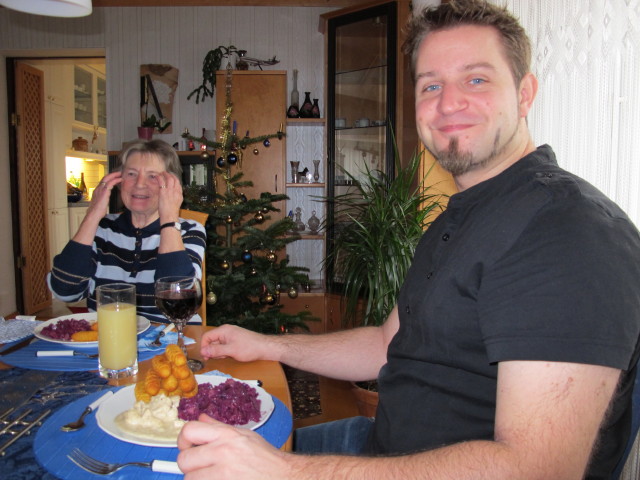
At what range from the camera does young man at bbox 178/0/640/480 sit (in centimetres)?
63

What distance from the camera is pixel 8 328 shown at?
1.30 m

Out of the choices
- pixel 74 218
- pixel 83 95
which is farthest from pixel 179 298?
pixel 83 95

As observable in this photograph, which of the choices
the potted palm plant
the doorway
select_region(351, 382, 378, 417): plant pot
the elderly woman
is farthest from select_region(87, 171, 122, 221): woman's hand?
the doorway

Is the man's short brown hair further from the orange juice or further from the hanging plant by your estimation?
the hanging plant

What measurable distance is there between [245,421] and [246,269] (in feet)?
7.70

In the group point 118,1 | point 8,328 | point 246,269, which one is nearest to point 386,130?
point 246,269

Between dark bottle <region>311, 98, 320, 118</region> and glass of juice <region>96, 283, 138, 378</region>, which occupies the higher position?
dark bottle <region>311, 98, 320, 118</region>

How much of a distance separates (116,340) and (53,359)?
0.63 feet

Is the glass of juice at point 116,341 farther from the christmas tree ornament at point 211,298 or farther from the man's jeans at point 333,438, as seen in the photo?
the christmas tree ornament at point 211,298

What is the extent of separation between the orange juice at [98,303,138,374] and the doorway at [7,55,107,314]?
15.6 ft

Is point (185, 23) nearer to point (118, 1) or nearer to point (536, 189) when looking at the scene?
point (118, 1)

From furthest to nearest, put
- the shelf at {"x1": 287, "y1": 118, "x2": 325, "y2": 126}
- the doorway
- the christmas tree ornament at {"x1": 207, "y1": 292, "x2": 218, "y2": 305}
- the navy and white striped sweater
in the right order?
1. the doorway
2. the shelf at {"x1": 287, "y1": 118, "x2": 325, "y2": 126}
3. the christmas tree ornament at {"x1": 207, "y1": 292, "x2": 218, "y2": 305}
4. the navy and white striped sweater

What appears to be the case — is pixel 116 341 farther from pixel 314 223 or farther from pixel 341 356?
pixel 314 223

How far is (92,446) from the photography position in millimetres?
734
